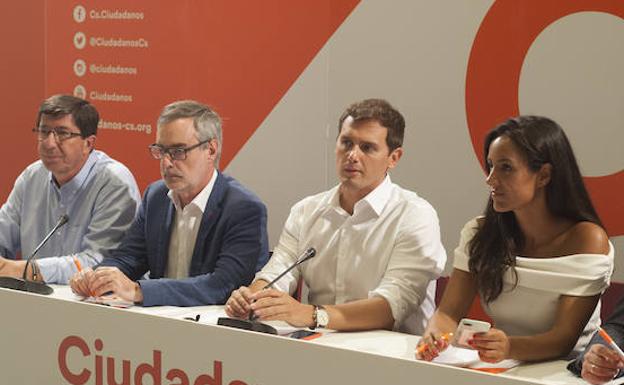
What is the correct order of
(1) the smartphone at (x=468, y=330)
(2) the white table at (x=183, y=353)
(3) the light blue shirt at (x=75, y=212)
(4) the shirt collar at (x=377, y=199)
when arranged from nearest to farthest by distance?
1. (2) the white table at (x=183, y=353)
2. (1) the smartphone at (x=468, y=330)
3. (4) the shirt collar at (x=377, y=199)
4. (3) the light blue shirt at (x=75, y=212)

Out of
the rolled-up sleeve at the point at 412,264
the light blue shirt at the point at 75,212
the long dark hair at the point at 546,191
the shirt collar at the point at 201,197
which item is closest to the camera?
the long dark hair at the point at 546,191

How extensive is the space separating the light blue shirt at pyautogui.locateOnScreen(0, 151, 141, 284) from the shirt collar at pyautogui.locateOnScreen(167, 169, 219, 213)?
42 centimetres

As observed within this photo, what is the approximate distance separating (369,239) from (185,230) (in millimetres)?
758

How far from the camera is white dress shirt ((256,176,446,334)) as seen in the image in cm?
333

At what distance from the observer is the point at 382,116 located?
345 centimetres

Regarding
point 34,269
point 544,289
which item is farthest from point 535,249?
point 34,269

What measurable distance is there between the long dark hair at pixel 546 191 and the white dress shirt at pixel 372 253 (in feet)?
1.12

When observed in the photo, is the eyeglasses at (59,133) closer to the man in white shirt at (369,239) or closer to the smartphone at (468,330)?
the man in white shirt at (369,239)

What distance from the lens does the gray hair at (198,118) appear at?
3734 millimetres

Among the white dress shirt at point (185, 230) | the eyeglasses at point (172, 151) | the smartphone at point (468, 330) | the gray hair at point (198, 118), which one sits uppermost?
the gray hair at point (198, 118)

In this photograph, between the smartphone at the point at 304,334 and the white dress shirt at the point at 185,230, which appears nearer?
the smartphone at the point at 304,334

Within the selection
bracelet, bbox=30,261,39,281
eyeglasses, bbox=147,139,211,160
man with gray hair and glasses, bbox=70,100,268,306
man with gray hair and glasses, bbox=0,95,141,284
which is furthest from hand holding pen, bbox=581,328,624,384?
man with gray hair and glasses, bbox=0,95,141,284

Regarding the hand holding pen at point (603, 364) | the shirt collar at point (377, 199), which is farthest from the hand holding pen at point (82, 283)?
the hand holding pen at point (603, 364)

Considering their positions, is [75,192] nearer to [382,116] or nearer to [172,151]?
[172,151]
